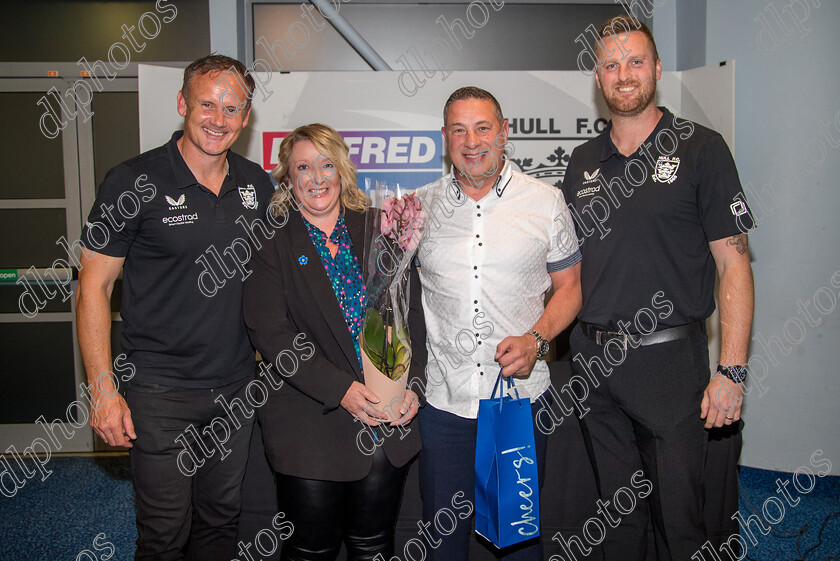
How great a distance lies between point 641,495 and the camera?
1879 millimetres

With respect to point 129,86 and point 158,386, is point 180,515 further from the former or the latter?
point 129,86

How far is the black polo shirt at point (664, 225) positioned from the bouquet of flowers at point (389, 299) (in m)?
0.64

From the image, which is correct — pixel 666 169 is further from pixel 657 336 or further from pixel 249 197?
pixel 249 197

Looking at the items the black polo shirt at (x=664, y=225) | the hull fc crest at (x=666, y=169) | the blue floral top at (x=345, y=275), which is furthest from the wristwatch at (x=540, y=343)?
the hull fc crest at (x=666, y=169)

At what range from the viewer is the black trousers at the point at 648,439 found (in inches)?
69.6

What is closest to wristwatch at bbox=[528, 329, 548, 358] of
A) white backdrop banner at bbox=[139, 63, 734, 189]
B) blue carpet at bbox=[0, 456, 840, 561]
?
blue carpet at bbox=[0, 456, 840, 561]

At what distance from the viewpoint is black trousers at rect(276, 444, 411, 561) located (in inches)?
65.9

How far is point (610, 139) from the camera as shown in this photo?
2.01 m

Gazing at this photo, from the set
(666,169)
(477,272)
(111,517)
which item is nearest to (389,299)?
(477,272)

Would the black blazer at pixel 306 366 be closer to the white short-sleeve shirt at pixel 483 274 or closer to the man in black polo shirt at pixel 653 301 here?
the white short-sleeve shirt at pixel 483 274

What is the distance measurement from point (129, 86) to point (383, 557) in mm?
3780

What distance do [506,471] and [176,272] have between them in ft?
3.88

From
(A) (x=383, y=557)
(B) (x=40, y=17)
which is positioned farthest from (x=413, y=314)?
(B) (x=40, y=17)

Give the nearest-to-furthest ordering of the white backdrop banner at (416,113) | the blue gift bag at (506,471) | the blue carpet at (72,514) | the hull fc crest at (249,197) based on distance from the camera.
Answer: the blue gift bag at (506,471) → the hull fc crest at (249,197) → the blue carpet at (72,514) → the white backdrop banner at (416,113)
